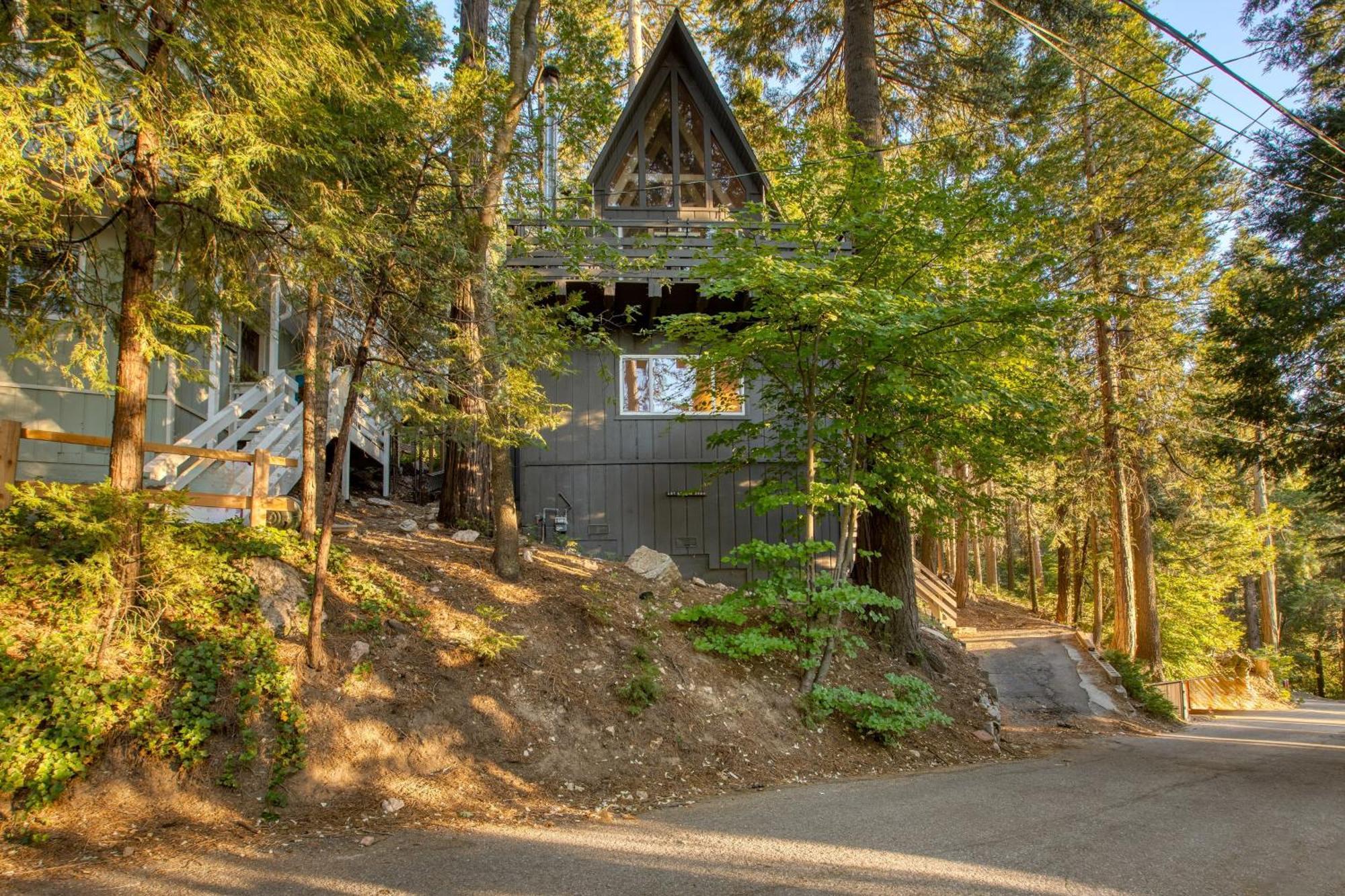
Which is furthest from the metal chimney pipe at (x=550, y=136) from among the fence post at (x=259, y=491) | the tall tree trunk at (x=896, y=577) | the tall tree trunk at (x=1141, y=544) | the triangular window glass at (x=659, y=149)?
the tall tree trunk at (x=1141, y=544)

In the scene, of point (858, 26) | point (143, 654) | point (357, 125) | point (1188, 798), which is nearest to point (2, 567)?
point (143, 654)

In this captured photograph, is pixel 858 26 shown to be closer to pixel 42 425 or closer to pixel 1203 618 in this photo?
pixel 42 425

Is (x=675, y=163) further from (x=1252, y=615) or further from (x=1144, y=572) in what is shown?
(x=1252, y=615)

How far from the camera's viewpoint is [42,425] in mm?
8422

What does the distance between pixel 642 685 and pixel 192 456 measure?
15.0 feet

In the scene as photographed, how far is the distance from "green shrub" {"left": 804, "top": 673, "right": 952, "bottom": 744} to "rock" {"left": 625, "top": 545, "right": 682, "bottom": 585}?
253 cm

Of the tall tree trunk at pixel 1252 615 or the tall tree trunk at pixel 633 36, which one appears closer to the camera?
the tall tree trunk at pixel 633 36

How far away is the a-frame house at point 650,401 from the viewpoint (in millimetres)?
11594

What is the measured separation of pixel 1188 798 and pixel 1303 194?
6.85 metres

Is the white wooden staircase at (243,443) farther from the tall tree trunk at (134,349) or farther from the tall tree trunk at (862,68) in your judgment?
the tall tree trunk at (862,68)

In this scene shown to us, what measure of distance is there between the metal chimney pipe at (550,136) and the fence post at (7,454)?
4773 mm

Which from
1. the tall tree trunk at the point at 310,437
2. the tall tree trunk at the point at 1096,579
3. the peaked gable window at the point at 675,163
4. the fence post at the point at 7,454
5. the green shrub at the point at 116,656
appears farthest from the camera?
the tall tree trunk at the point at 1096,579

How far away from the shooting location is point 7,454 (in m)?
5.78

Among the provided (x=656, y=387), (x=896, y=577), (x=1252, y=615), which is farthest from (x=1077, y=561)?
(x=656, y=387)
